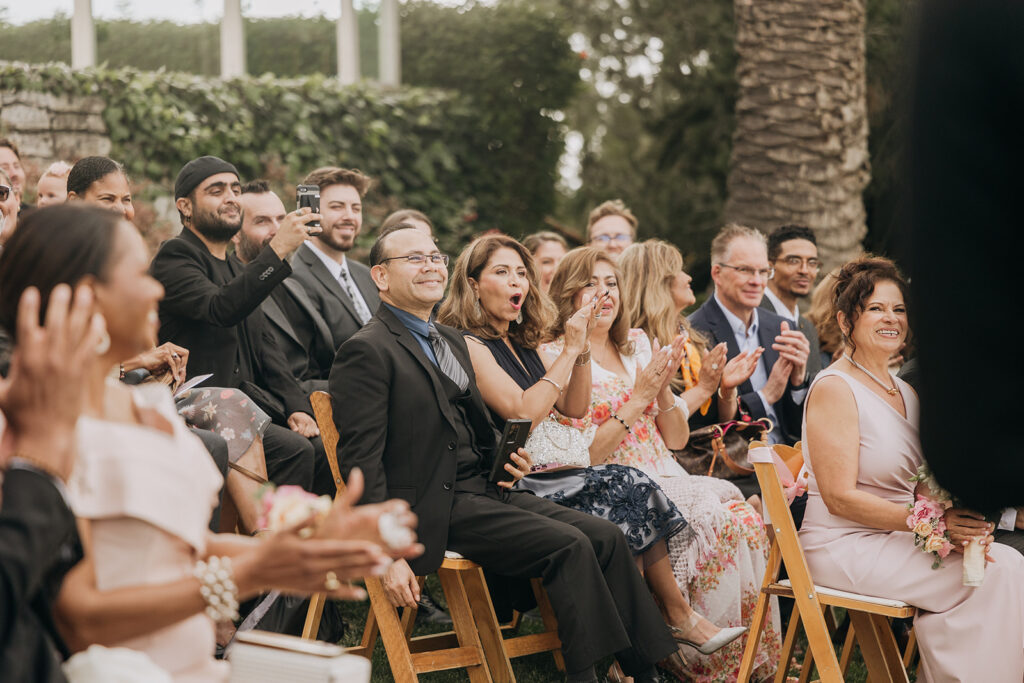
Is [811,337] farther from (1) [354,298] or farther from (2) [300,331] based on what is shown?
(2) [300,331]

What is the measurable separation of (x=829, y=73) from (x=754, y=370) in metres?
4.54

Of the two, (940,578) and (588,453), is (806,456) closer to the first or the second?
(940,578)

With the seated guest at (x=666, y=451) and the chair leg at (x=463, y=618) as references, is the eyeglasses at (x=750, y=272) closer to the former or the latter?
the seated guest at (x=666, y=451)

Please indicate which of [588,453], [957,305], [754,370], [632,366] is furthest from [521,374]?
[957,305]

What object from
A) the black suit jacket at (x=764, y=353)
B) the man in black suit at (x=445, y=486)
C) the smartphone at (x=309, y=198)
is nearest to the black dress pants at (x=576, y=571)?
the man in black suit at (x=445, y=486)

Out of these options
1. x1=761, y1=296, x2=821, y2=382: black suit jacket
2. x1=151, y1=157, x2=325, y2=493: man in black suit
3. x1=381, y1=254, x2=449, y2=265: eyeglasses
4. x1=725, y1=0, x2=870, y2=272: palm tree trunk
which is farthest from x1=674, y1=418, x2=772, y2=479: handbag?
x1=725, y1=0, x2=870, y2=272: palm tree trunk

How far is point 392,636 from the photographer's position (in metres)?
4.66

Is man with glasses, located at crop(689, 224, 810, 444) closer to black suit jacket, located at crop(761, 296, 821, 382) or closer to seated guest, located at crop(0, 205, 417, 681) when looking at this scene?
black suit jacket, located at crop(761, 296, 821, 382)

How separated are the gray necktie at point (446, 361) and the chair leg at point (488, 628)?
0.84 m

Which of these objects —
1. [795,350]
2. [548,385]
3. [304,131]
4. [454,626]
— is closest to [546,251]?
[795,350]

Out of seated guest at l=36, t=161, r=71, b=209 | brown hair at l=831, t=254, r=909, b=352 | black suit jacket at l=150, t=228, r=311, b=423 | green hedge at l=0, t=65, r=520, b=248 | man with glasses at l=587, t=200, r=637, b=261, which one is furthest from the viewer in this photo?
green hedge at l=0, t=65, r=520, b=248

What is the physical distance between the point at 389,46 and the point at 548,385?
29.6ft

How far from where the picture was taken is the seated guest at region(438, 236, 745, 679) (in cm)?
537

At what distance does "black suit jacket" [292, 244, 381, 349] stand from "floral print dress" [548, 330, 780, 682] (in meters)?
1.40
